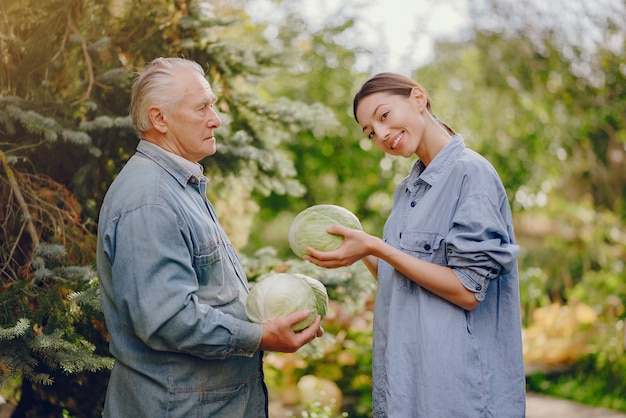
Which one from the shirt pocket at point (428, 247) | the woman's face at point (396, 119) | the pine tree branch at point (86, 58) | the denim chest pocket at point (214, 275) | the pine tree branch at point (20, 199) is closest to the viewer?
the denim chest pocket at point (214, 275)

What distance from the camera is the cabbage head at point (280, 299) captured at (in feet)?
7.72

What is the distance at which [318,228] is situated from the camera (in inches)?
100

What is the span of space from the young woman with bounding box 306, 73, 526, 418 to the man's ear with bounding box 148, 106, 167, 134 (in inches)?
29.5

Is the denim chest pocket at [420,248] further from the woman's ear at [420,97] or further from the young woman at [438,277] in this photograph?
the woman's ear at [420,97]

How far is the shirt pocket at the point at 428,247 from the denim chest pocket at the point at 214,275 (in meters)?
0.72

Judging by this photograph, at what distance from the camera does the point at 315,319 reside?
249 cm

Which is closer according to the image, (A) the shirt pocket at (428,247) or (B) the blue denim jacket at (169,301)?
(B) the blue denim jacket at (169,301)

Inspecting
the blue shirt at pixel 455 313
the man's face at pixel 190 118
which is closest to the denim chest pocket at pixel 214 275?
the man's face at pixel 190 118

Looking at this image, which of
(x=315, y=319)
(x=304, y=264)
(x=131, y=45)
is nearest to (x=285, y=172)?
(x=304, y=264)

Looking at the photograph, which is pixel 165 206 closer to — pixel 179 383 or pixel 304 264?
pixel 179 383

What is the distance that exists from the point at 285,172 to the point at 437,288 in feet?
6.61

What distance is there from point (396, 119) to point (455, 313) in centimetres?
82

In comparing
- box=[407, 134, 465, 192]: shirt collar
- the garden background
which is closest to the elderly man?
the garden background

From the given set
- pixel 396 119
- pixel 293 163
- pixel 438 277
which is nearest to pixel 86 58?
pixel 396 119
